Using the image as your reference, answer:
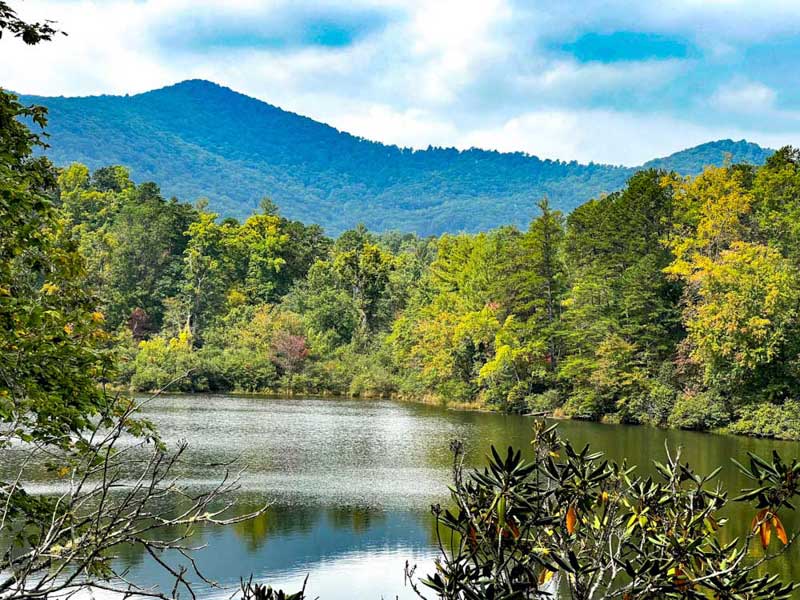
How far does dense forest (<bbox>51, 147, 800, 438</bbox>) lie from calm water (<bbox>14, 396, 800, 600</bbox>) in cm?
247

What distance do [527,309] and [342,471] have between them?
19573 millimetres

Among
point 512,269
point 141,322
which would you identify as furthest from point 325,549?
point 141,322

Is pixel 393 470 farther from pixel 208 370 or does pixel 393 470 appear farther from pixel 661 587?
pixel 208 370

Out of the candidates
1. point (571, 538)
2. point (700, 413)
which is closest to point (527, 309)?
point (700, 413)

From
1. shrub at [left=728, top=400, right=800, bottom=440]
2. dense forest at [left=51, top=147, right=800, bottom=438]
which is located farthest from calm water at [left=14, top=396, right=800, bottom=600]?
dense forest at [left=51, top=147, right=800, bottom=438]

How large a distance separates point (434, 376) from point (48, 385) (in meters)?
36.5

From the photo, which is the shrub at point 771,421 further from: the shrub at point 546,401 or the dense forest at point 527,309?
the shrub at point 546,401

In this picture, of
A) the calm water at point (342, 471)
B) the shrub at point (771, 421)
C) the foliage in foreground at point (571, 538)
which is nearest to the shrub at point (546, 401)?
the calm water at point (342, 471)

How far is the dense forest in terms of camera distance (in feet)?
100

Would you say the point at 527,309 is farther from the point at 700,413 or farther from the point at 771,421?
the point at 771,421

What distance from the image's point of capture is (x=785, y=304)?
29.4m

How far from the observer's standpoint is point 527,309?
39719mm

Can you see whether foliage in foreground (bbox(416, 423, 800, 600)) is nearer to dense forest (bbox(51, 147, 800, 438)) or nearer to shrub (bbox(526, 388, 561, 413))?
dense forest (bbox(51, 147, 800, 438))

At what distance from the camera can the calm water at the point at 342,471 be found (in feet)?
42.9
